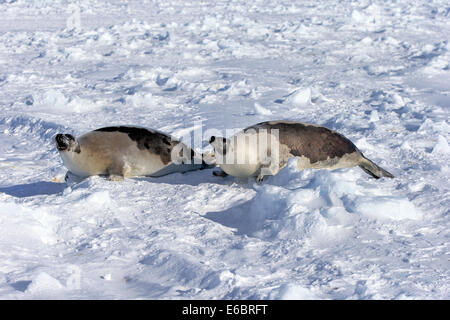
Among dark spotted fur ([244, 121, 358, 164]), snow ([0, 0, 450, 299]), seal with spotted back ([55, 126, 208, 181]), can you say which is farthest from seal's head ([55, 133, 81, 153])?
dark spotted fur ([244, 121, 358, 164])

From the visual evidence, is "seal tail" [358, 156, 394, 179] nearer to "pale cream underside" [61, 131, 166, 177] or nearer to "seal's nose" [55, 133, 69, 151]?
"pale cream underside" [61, 131, 166, 177]

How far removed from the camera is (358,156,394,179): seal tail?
140 inches

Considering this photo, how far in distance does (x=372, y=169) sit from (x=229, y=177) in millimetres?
906

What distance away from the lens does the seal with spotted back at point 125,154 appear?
367cm

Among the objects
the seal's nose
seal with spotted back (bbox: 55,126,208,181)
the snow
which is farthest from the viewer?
seal with spotted back (bbox: 55,126,208,181)

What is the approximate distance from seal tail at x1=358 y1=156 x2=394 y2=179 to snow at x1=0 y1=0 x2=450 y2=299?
0.12 metres

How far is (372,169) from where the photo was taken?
3.63 m

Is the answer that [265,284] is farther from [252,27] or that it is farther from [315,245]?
[252,27]

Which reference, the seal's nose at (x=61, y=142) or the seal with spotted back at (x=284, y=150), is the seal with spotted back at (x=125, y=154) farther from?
the seal with spotted back at (x=284, y=150)

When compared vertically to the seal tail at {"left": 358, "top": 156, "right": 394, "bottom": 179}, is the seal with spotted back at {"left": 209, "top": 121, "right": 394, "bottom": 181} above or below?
above

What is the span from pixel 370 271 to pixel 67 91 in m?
4.88

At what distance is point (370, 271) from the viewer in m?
2.29

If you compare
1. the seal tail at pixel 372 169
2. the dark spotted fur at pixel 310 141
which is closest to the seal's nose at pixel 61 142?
the dark spotted fur at pixel 310 141

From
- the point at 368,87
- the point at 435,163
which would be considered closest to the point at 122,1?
the point at 368,87
